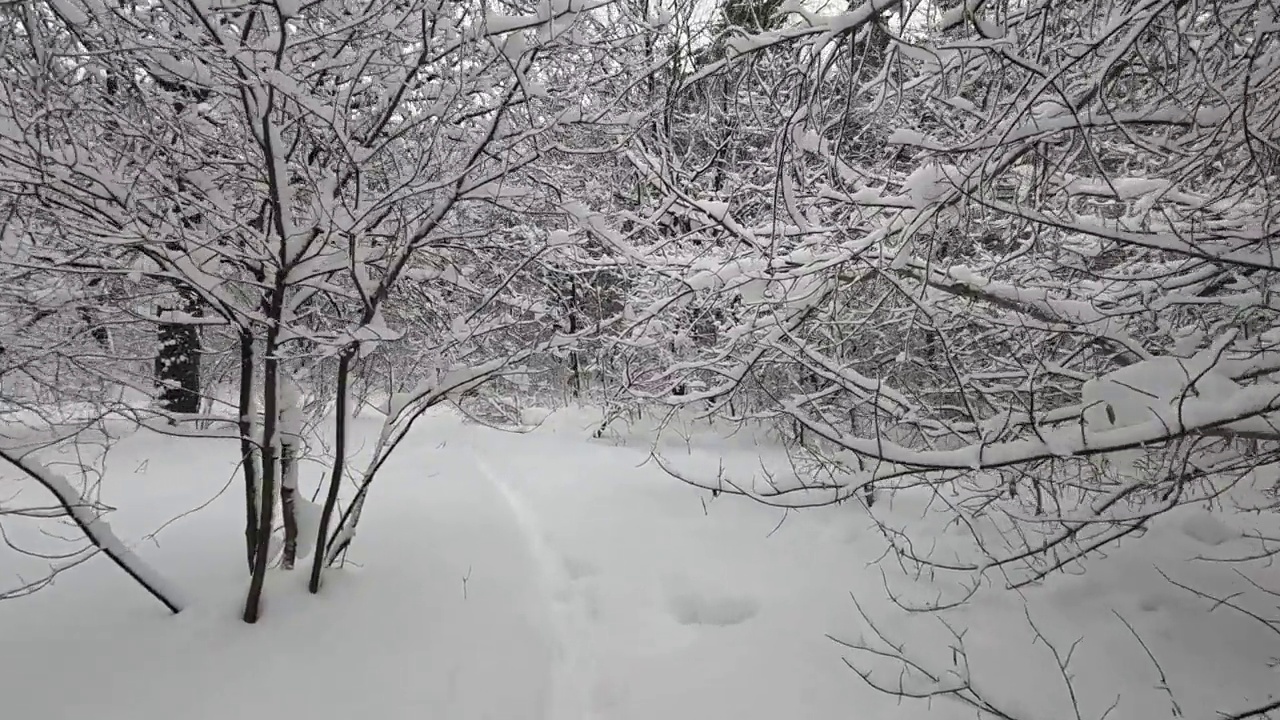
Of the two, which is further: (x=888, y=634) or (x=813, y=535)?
(x=813, y=535)

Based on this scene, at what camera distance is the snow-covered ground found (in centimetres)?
281

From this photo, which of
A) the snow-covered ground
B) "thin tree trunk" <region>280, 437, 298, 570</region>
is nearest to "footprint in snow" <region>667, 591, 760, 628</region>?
the snow-covered ground

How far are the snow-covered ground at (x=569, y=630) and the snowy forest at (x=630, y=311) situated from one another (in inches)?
0.9

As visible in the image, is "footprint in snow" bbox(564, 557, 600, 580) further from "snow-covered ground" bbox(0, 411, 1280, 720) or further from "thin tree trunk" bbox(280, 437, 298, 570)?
"thin tree trunk" bbox(280, 437, 298, 570)

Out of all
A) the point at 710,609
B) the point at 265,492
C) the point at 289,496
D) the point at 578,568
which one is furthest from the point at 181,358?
the point at 710,609

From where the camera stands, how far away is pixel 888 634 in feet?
12.0

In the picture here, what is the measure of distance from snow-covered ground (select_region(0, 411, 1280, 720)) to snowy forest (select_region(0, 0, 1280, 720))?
0.9 inches

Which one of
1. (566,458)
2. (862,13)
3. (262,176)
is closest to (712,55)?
(862,13)

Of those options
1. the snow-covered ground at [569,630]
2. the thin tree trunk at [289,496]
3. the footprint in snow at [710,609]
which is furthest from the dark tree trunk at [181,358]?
the footprint in snow at [710,609]

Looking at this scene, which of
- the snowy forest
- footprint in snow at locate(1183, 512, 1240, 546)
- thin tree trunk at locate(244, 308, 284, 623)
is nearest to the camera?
the snowy forest

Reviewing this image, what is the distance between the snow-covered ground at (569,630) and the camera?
2.81 meters

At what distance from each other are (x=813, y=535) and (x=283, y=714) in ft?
12.8

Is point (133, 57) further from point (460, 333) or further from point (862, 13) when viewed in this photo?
point (862, 13)

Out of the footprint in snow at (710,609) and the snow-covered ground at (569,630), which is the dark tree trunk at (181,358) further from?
the footprint in snow at (710,609)
